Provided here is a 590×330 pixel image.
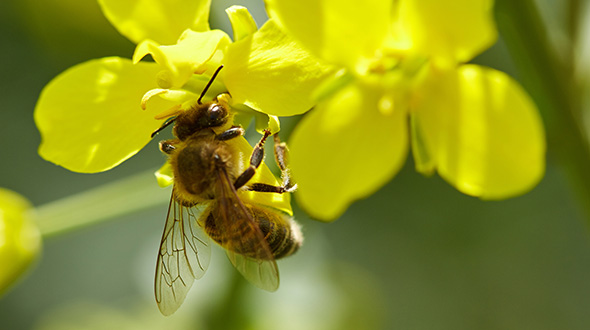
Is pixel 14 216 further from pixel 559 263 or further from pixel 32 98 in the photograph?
pixel 559 263

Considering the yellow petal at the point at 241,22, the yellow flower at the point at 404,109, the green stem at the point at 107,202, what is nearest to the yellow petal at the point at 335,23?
the yellow flower at the point at 404,109

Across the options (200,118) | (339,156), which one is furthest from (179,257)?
(339,156)

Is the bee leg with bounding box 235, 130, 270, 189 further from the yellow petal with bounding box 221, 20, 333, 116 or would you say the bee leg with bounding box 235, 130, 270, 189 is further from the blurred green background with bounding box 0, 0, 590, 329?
the blurred green background with bounding box 0, 0, 590, 329

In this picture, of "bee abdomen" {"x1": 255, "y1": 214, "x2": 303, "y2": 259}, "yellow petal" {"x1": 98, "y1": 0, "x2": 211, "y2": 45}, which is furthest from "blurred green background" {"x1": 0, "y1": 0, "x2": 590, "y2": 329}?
"yellow petal" {"x1": 98, "y1": 0, "x2": 211, "y2": 45}

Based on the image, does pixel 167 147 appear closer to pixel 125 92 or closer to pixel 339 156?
pixel 125 92

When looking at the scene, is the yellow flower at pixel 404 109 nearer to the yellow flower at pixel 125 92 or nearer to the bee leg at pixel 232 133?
the yellow flower at pixel 125 92

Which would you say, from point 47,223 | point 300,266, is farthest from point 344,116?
point 300,266
